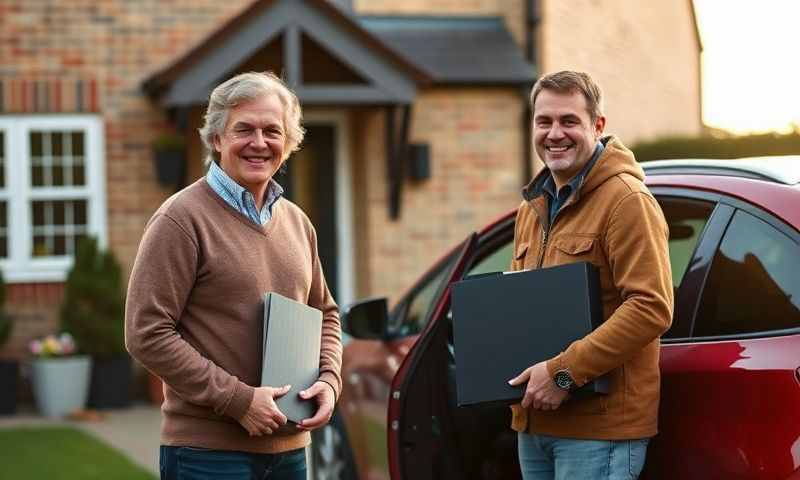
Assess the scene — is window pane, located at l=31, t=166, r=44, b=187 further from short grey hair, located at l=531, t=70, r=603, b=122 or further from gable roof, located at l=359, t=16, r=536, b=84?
short grey hair, located at l=531, t=70, r=603, b=122

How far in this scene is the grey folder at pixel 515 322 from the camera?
3254 millimetres

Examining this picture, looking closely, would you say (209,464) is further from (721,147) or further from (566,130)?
(721,147)

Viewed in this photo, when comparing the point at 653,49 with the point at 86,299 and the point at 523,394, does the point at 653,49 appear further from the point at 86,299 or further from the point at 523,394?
the point at 523,394

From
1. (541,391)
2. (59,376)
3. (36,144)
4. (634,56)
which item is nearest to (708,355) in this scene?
(541,391)

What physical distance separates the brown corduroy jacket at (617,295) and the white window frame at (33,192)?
8.47 meters

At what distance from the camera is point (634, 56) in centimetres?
1562

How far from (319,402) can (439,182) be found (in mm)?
8801

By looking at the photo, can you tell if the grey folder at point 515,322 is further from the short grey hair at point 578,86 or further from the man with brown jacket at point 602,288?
the short grey hair at point 578,86

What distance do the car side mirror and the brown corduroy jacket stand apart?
4.96 feet

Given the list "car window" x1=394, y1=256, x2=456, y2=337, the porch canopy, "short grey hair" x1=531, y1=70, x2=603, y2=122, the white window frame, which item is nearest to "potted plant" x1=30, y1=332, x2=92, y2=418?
the white window frame

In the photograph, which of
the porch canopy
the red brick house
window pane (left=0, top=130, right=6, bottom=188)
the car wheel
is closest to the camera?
the car wheel

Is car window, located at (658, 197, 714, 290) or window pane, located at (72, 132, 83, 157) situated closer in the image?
car window, located at (658, 197, 714, 290)

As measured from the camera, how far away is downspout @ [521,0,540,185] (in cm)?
1227

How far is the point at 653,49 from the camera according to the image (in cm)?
1666
